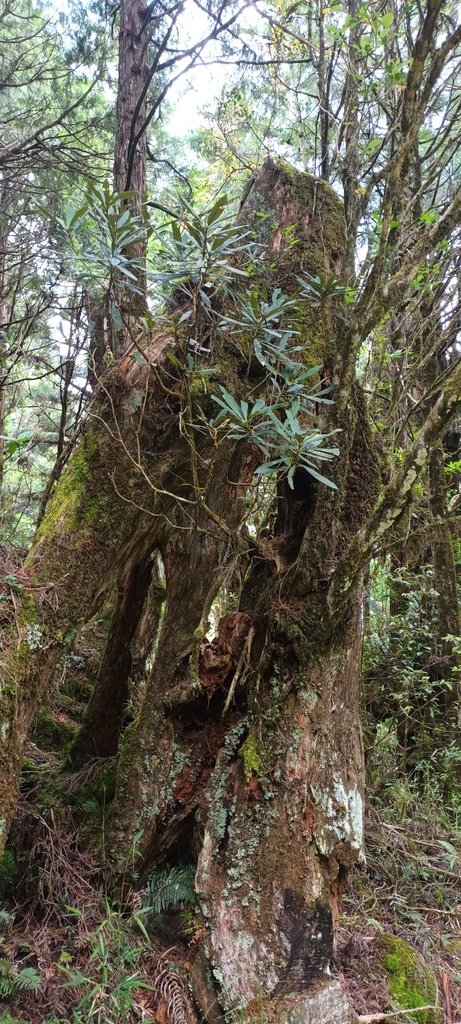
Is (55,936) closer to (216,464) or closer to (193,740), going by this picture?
(193,740)

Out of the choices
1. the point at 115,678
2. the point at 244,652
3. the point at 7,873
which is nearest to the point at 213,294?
the point at 244,652

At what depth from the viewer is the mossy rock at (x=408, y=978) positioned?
8.25ft

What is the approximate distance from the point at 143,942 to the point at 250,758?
2.95ft

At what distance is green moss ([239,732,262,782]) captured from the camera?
264cm

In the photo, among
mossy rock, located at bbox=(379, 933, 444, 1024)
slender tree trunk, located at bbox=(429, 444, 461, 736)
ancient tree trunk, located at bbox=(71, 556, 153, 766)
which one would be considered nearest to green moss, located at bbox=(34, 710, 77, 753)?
ancient tree trunk, located at bbox=(71, 556, 153, 766)

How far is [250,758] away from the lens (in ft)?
8.73

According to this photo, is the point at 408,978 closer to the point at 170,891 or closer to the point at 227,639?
the point at 170,891

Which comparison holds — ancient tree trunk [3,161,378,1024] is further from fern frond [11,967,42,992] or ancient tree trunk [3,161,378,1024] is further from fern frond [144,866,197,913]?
fern frond [11,967,42,992]

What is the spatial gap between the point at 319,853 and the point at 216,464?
2.00 m

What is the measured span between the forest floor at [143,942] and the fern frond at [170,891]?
0.05 m

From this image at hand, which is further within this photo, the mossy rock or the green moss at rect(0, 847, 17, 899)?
the green moss at rect(0, 847, 17, 899)

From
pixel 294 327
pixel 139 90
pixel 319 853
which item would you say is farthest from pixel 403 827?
pixel 139 90

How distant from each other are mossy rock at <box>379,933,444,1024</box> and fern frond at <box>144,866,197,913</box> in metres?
1.01

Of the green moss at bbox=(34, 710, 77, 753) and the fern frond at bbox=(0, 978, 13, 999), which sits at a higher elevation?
the green moss at bbox=(34, 710, 77, 753)
